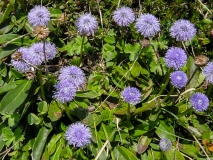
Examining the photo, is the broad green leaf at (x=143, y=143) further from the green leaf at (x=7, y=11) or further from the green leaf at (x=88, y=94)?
the green leaf at (x=7, y=11)

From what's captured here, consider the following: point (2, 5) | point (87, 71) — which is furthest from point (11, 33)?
point (87, 71)

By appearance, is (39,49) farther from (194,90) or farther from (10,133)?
(194,90)

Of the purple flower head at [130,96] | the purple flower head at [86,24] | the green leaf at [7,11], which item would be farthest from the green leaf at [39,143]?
the green leaf at [7,11]

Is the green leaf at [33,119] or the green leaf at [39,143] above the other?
the green leaf at [33,119]

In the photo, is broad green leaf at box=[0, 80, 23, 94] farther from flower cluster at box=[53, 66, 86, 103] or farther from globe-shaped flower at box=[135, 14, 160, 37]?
globe-shaped flower at box=[135, 14, 160, 37]

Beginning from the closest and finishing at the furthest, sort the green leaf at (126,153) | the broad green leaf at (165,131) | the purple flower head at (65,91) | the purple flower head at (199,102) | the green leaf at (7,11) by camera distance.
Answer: the purple flower head at (65,91)
the purple flower head at (199,102)
the green leaf at (126,153)
the broad green leaf at (165,131)
the green leaf at (7,11)

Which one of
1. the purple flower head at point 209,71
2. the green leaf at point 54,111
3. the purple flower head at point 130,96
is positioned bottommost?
the green leaf at point 54,111

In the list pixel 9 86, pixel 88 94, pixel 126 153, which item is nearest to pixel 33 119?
pixel 9 86
